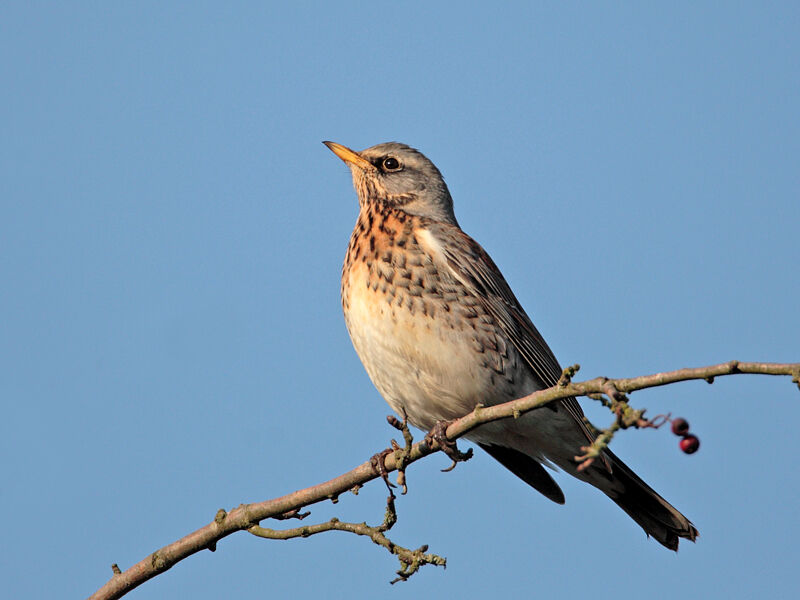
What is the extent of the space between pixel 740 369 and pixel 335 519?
2.30m

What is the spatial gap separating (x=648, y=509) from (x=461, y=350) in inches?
71.4

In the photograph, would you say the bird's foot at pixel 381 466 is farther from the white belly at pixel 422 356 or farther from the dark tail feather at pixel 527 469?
the dark tail feather at pixel 527 469

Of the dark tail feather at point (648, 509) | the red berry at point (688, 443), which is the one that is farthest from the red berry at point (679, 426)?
the dark tail feather at point (648, 509)

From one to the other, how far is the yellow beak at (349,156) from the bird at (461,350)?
795 millimetres

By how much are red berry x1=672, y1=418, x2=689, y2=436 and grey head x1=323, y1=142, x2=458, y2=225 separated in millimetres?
4468

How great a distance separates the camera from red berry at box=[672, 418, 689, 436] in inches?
158

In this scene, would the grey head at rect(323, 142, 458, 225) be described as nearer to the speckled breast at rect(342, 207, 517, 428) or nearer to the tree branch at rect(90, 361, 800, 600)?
the speckled breast at rect(342, 207, 517, 428)

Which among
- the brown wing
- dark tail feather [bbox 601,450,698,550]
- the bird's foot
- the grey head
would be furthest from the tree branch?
the grey head

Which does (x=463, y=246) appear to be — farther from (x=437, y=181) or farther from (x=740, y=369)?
(x=740, y=369)

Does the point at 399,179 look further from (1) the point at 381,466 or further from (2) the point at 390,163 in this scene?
(1) the point at 381,466

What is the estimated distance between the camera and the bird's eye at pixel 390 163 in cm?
861

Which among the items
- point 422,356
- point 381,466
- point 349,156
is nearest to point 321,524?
point 381,466

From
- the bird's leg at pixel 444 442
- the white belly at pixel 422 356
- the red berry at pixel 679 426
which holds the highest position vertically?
the white belly at pixel 422 356

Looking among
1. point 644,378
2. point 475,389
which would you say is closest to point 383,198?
point 475,389
